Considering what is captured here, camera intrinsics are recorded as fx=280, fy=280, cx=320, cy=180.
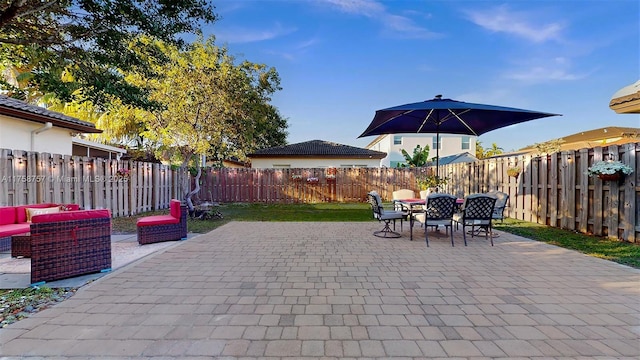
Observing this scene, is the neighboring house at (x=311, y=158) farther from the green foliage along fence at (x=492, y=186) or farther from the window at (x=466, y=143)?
the window at (x=466, y=143)

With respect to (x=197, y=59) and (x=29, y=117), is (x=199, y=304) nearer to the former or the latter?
(x=197, y=59)

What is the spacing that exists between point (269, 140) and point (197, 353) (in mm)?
24985

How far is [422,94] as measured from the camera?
14109 mm

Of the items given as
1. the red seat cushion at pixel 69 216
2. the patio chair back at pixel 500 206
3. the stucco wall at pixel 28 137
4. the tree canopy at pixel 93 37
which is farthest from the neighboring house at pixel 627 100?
the stucco wall at pixel 28 137

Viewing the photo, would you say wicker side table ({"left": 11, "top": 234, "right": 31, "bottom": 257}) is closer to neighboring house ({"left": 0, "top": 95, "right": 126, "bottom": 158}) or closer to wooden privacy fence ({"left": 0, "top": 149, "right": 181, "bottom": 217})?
wooden privacy fence ({"left": 0, "top": 149, "right": 181, "bottom": 217})

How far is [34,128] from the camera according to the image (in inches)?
366

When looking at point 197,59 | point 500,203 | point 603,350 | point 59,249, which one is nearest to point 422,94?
point 500,203

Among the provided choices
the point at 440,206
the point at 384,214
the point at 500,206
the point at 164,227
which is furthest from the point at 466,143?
the point at 164,227

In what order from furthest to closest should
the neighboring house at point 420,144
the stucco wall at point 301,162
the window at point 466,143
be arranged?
the window at point 466,143, the neighboring house at point 420,144, the stucco wall at point 301,162

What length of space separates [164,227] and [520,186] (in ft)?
33.4

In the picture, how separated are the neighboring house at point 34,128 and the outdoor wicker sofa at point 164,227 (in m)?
5.98

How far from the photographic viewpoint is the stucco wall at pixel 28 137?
838 centimetres

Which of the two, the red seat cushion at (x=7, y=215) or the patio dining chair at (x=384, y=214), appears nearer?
the red seat cushion at (x=7, y=215)

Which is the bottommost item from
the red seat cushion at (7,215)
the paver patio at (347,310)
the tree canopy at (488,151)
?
the paver patio at (347,310)
